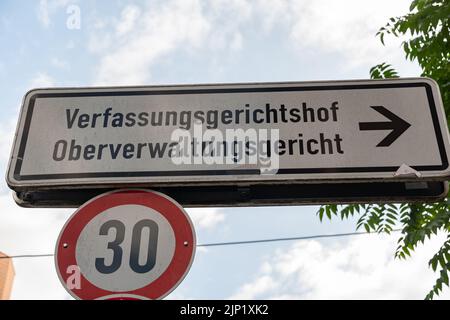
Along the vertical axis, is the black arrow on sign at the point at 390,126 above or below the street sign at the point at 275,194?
above

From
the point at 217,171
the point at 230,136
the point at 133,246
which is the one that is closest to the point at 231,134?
the point at 230,136

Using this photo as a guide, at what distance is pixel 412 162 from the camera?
5.29 feet

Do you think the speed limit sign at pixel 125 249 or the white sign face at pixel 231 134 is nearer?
the speed limit sign at pixel 125 249

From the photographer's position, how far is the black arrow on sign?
5.49ft

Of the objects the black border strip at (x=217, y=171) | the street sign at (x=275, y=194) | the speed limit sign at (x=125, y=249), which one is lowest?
the speed limit sign at (x=125, y=249)

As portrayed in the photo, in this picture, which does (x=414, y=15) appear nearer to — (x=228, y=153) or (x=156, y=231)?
(x=228, y=153)

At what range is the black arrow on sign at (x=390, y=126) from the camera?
1674mm

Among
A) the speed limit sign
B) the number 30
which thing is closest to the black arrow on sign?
the speed limit sign

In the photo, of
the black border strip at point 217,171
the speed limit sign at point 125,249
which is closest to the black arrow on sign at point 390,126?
the black border strip at point 217,171

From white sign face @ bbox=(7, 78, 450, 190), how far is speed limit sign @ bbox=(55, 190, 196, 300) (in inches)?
5.1

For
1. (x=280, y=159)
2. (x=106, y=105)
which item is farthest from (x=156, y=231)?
(x=106, y=105)

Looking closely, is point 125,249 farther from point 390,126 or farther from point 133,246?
point 390,126

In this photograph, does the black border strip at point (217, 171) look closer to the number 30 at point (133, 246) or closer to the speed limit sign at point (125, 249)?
the speed limit sign at point (125, 249)
